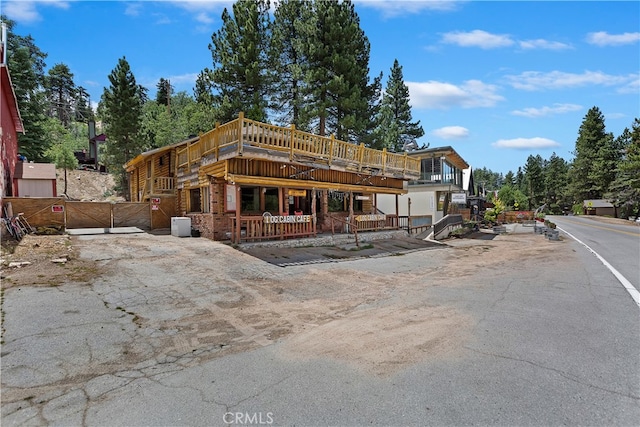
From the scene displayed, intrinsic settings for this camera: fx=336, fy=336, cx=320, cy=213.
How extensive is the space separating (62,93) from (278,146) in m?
95.6

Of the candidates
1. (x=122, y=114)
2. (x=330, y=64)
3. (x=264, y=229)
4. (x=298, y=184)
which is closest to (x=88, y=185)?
(x=122, y=114)

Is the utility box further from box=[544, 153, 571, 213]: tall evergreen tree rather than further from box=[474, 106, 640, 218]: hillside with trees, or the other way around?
box=[544, 153, 571, 213]: tall evergreen tree

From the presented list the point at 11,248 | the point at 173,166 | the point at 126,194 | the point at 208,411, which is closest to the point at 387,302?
the point at 208,411

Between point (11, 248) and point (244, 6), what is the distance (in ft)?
72.6

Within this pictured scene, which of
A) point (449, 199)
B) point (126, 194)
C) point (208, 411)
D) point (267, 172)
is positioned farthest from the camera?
point (126, 194)

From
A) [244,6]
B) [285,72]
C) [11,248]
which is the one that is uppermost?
[244,6]

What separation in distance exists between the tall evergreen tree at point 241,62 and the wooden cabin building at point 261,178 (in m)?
6.43

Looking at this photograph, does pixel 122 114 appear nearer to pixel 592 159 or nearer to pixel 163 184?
pixel 163 184

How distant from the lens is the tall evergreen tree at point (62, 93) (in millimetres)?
74875

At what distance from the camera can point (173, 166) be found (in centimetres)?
2008

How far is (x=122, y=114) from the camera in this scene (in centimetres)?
2967

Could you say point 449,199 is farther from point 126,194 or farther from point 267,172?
point 126,194

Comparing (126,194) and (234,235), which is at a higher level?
(126,194)

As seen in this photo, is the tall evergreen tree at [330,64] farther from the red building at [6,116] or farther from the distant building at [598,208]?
the distant building at [598,208]
